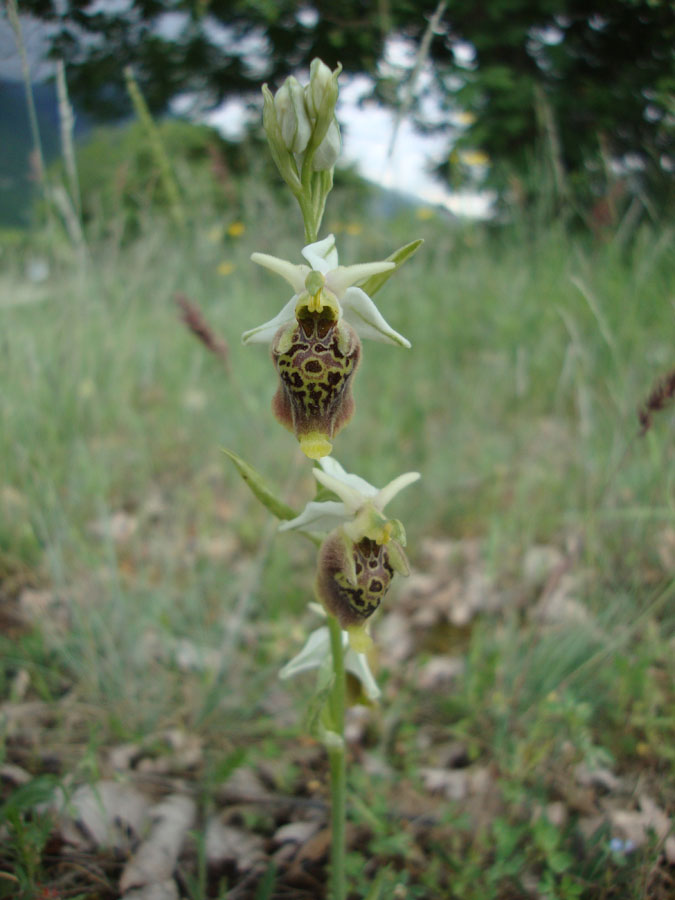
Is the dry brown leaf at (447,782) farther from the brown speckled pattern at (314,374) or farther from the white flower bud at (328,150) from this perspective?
the white flower bud at (328,150)

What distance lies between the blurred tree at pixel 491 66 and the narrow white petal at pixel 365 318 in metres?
1.82

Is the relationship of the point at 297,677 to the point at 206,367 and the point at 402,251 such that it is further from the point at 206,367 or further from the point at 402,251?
the point at 206,367

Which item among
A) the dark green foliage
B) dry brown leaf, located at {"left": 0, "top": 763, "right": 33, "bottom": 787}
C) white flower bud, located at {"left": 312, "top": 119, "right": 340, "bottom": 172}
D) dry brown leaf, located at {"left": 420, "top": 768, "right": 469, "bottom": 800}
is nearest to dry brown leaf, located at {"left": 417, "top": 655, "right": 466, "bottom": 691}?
dry brown leaf, located at {"left": 420, "top": 768, "right": 469, "bottom": 800}

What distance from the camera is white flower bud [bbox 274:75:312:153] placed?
0.98 meters

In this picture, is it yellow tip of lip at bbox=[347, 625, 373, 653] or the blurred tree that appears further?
the blurred tree

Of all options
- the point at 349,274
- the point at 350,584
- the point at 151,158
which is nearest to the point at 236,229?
the point at 151,158

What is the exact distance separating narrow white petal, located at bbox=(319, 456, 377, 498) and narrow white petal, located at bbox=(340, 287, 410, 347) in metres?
0.24

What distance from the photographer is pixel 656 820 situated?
4.59 feet

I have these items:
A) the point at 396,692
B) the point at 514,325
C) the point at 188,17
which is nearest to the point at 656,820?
the point at 396,692

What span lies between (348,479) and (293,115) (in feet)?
2.11

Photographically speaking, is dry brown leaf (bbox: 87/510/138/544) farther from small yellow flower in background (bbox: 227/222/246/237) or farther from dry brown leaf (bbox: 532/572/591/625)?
small yellow flower in background (bbox: 227/222/246/237)

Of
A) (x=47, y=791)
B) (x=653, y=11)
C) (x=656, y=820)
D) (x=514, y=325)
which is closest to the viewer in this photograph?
(x=47, y=791)

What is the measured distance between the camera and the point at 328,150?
41.1 inches

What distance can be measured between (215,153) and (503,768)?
10.5 ft
